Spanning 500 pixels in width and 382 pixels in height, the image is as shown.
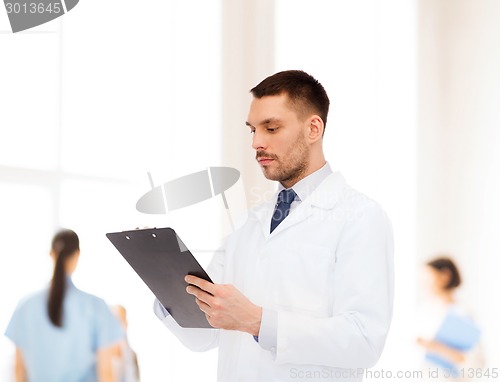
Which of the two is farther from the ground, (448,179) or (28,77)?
(28,77)

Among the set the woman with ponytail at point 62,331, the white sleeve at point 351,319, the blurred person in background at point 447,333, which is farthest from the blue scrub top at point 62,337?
the blurred person in background at point 447,333

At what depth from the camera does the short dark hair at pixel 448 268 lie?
315 centimetres

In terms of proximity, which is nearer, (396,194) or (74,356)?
(74,356)

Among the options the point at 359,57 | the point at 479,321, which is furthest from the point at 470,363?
the point at 359,57

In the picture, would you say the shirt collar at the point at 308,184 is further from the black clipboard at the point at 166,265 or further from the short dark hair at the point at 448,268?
the short dark hair at the point at 448,268

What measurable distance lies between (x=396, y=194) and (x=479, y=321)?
65 cm

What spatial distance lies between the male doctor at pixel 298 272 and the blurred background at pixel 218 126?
460 mm

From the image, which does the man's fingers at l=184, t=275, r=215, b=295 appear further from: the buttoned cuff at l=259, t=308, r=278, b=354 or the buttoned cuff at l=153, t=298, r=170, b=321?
the buttoned cuff at l=153, t=298, r=170, b=321

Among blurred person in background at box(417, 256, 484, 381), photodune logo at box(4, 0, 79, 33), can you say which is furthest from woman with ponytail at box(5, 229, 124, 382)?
blurred person in background at box(417, 256, 484, 381)

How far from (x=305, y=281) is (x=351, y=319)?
0.54 ft

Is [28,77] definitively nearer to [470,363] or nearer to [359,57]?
[359,57]

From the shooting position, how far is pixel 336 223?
1630 millimetres

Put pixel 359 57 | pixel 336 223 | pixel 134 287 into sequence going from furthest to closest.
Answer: pixel 359 57, pixel 134 287, pixel 336 223

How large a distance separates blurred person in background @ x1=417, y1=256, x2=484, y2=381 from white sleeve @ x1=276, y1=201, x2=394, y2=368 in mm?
1626
